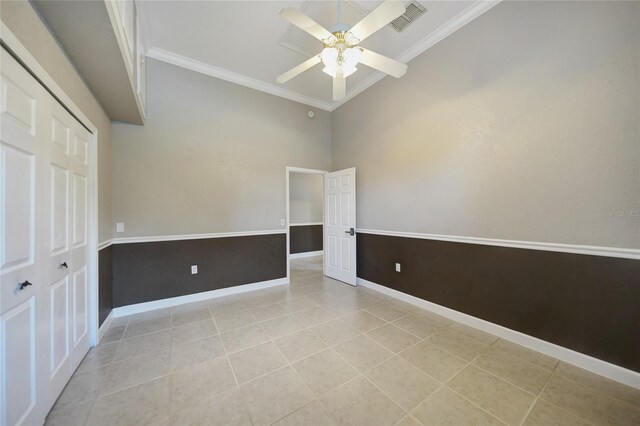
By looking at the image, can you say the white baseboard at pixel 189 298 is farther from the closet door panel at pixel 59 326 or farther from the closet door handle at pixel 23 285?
the closet door handle at pixel 23 285

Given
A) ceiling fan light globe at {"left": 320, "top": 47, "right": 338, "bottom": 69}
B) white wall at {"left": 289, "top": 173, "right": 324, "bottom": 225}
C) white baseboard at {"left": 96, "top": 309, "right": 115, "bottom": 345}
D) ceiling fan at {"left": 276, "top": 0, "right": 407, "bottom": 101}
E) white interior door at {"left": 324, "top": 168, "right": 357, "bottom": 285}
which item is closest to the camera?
ceiling fan at {"left": 276, "top": 0, "right": 407, "bottom": 101}

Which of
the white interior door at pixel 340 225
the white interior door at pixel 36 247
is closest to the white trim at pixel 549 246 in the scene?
the white interior door at pixel 340 225

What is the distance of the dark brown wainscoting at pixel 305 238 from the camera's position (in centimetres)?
639

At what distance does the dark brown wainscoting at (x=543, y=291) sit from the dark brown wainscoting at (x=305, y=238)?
383 centimetres

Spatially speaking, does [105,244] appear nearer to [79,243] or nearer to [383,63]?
[79,243]

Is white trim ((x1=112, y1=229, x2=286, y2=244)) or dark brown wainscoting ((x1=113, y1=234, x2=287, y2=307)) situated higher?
white trim ((x1=112, y1=229, x2=286, y2=244))

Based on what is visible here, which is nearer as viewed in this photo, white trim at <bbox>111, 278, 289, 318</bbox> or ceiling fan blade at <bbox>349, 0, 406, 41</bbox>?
ceiling fan blade at <bbox>349, 0, 406, 41</bbox>

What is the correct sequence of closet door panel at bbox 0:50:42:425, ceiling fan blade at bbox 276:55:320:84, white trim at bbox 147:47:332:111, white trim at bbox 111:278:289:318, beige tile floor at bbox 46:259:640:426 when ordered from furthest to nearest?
1. white trim at bbox 147:47:332:111
2. white trim at bbox 111:278:289:318
3. ceiling fan blade at bbox 276:55:320:84
4. beige tile floor at bbox 46:259:640:426
5. closet door panel at bbox 0:50:42:425

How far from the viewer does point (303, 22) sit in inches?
67.4

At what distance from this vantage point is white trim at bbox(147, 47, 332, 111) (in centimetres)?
307

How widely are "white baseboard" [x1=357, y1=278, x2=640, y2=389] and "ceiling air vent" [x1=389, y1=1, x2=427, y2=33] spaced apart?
3.41m

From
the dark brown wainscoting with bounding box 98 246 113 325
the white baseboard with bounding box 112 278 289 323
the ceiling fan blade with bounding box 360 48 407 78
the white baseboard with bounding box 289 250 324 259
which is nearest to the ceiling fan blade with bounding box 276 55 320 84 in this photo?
the ceiling fan blade with bounding box 360 48 407 78

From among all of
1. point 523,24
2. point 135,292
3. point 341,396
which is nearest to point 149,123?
point 135,292

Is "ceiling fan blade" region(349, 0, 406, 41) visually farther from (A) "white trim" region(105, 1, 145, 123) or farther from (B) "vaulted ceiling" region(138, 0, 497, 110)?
(A) "white trim" region(105, 1, 145, 123)
